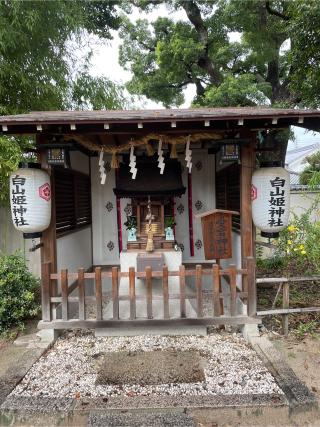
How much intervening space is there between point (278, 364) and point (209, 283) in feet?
12.0

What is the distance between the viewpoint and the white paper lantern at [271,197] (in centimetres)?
489

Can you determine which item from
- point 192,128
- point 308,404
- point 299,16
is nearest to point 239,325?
point 308,404

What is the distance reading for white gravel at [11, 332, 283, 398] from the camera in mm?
3625

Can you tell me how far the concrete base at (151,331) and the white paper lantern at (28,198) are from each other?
2.01 metres

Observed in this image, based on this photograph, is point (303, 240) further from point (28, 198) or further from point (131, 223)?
point (28, 198)

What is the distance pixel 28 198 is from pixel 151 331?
9.47ft

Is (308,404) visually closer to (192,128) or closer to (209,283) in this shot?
(192,128)

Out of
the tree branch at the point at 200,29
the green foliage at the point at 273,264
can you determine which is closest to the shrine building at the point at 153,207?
the green foliage at the point at 273,264

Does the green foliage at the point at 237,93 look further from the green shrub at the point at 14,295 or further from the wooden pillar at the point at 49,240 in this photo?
the green shrub at the point at 14,295

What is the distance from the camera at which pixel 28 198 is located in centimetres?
486

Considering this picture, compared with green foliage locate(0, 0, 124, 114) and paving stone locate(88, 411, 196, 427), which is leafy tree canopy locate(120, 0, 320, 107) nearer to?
green foliage locate(0, 0, 124, 114)

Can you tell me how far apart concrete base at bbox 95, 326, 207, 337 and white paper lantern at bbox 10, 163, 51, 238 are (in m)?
2.01

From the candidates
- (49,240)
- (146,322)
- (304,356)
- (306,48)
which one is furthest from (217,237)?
(306,48)

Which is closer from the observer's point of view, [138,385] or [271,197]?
[138,385]
